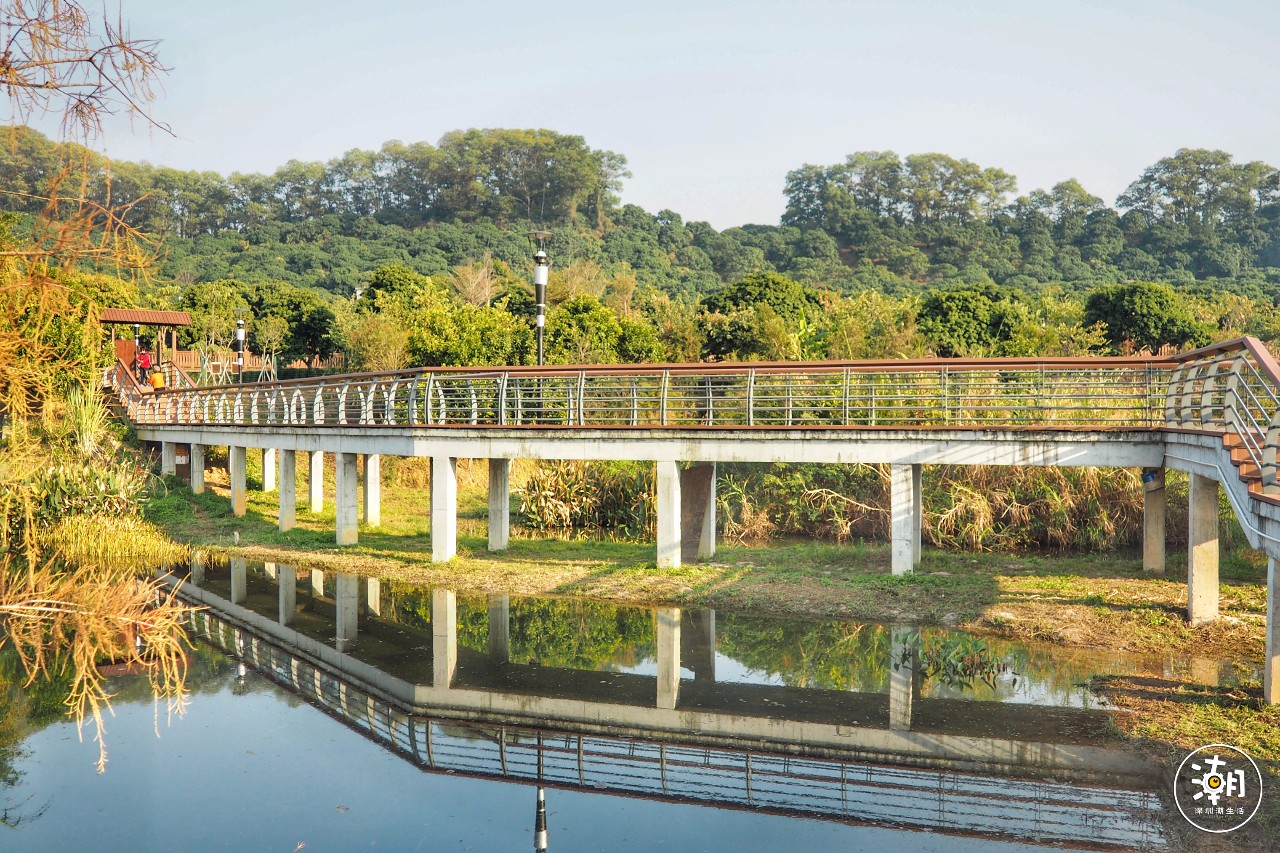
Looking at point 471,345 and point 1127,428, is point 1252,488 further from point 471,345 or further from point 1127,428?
point 471,345

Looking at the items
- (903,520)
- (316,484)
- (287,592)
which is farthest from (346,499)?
(903,520)

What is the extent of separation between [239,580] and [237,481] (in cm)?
706

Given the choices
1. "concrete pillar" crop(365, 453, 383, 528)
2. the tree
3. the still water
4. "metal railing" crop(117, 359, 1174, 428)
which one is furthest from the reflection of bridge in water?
the tree

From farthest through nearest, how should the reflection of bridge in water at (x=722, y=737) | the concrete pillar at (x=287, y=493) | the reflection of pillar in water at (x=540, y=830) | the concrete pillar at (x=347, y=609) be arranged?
the concrete pillar at (x=287, y=493) → the concrete pillar at (x=347, y=609) → the reflection of bridge in water at (x=722, y=737) → the reflection of pillar in water at (x=540, y=830)

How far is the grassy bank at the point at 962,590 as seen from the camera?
9570 mm

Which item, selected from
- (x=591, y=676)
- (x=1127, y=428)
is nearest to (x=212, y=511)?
(x=591, y=676)

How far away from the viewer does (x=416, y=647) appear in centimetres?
1305

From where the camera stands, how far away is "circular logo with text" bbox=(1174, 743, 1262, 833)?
7.37 metres

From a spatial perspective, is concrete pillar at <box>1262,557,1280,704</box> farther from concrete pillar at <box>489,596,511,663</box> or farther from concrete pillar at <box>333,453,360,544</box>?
concrete pillar at <box>333,453,360,544</box>

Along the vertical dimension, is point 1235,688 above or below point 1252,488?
below

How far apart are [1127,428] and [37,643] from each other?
41.7 feet

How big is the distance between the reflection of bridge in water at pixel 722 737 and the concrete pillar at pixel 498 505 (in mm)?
4946

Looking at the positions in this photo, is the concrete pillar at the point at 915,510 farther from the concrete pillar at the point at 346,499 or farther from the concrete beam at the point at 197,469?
the concrete beam at the point at 197,469

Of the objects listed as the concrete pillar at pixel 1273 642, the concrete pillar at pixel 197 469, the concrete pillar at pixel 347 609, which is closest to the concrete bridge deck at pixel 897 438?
the concrete pillar at pixel 1273 642
